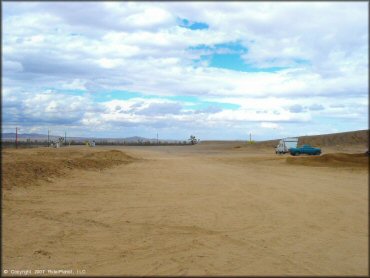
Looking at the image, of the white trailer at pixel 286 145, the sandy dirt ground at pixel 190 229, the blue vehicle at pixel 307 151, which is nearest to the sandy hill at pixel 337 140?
the white trailer at pixel 286 145

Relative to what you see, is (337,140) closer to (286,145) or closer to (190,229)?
(286,145)

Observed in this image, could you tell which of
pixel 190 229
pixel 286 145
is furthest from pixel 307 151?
pixel 190 229

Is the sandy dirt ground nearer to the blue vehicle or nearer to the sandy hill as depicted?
the blue vehicle

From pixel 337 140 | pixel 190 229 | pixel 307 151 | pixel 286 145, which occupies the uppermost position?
pixel 337 140

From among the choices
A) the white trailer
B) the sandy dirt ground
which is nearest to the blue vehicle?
the white trailer

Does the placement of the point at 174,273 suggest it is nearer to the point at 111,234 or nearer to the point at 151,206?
the point at 111,234

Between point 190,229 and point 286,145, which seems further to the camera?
point 286,145

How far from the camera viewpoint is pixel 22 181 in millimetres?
15336

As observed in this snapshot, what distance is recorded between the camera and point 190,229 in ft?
30.9

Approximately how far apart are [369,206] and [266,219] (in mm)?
6007

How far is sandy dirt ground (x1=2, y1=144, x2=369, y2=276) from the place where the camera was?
6152 mm

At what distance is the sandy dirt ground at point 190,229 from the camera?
6152 mm

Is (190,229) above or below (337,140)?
below

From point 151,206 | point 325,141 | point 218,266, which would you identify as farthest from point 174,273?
point 325,141
